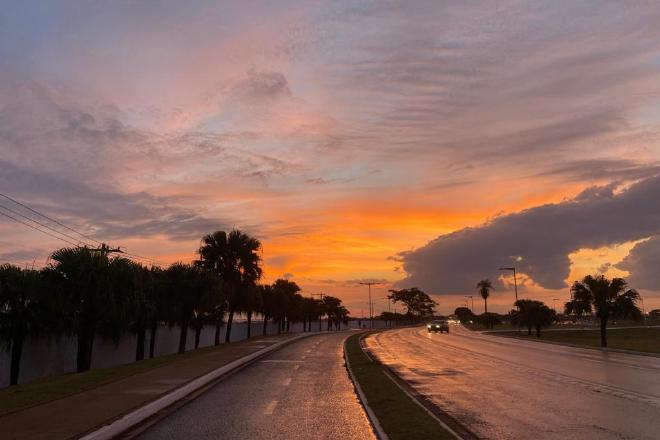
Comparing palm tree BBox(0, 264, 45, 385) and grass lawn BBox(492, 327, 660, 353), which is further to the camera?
grass lawn BBox(492, 327, 660, 353)

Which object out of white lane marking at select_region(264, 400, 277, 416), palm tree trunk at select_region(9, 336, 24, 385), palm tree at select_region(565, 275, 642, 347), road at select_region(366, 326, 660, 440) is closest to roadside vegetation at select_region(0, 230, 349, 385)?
palm tree trunk at select_region(9, 336, 24, 385)

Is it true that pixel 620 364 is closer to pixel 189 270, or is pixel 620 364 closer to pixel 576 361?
pixel 576 361

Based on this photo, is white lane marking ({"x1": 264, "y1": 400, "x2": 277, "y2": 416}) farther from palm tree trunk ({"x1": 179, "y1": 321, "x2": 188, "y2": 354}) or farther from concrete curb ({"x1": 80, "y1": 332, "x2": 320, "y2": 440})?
palm tree trunk ({"x1": 179, "y1": 321, "x2": 188, "y2": 354})

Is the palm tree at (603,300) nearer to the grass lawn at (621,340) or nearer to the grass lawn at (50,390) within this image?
the grass lawn at (621,340)

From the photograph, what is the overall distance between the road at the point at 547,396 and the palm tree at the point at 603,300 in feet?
50.3

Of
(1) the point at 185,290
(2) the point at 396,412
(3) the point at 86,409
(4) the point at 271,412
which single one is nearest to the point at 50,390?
(3) the point at 86,409

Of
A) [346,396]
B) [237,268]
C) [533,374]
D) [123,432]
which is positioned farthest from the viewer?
[237,268]

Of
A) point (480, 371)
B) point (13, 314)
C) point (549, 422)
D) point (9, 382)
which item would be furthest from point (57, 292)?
point (549, 422)

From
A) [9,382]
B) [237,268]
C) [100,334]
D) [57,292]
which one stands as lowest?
[9,382]

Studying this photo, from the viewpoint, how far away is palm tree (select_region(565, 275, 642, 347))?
4191 cm

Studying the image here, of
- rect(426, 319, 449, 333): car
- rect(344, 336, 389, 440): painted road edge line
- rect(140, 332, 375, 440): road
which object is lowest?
rect(140, 332, 375, 440): road

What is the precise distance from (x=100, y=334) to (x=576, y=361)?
24.8 meters

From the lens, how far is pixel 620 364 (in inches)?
1045

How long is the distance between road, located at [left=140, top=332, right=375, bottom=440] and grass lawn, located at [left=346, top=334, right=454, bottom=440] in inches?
17.3
